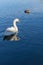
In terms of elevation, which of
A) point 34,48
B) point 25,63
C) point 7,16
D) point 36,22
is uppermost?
point 7,16

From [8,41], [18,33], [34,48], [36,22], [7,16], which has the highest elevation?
[7,16]

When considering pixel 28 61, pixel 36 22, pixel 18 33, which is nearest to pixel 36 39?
pixel 18 33

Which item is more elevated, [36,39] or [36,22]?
[36,22]

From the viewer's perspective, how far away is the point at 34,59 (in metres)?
10.8

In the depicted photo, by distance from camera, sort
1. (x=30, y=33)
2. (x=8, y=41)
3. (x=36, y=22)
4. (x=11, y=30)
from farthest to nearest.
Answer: (x=36, y=22), (x=11, y=30), (x=30, y=33), (x=8, y=41)

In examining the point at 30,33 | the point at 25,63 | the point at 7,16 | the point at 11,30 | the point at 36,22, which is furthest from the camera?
the point at 7,16

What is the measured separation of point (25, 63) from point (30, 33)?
4.75 metres

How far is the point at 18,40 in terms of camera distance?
1364cm

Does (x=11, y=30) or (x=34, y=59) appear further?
(x=11, y=30)

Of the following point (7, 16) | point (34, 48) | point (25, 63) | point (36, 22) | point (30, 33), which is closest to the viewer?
point (25, 63)

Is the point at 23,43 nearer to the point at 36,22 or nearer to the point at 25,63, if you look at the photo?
the point at 25,63

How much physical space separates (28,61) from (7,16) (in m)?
10.4

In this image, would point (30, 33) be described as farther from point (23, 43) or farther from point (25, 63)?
point (25, 63)

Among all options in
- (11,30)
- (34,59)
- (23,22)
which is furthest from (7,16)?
(34,59)
